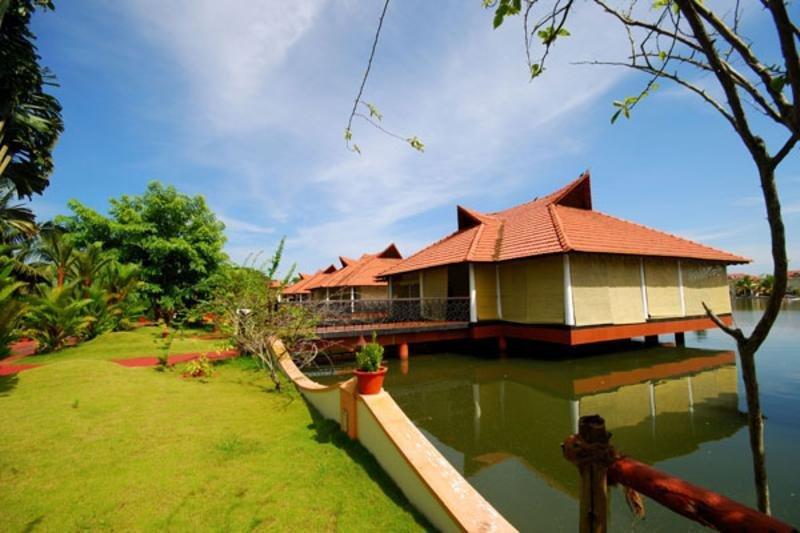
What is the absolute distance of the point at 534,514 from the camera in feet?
12.5

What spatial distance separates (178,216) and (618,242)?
2255 cm

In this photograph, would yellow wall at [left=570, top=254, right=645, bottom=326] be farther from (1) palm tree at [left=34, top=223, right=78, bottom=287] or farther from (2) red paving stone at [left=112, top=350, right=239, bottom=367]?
(1) palm tree at [left=34, top=223, right=78, bottom=287]

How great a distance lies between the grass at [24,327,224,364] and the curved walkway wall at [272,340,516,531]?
556 cm

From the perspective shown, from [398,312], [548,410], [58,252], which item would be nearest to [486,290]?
[398,312]

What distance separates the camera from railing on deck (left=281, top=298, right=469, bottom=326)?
12.7 metres

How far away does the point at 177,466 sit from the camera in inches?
157

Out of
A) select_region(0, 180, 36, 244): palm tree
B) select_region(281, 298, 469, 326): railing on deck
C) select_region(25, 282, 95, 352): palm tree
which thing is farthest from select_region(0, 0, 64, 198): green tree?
select_region(281, 298, 469, 326): railing on deck

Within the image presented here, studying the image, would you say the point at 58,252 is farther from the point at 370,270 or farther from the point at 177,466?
the point at 370,270

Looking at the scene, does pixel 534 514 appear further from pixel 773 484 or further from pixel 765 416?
→ pixel 765 416

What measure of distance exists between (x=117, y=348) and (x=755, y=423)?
14.7 meters

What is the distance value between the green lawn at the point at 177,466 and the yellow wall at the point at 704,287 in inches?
587

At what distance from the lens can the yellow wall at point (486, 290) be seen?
1349 cm

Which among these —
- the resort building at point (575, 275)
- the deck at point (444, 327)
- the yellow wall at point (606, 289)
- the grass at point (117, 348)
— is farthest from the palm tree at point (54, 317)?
the yellow wall at point (606, 289)

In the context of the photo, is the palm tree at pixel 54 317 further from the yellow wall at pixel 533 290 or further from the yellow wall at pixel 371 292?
the yellow wall at pixel 371 292
